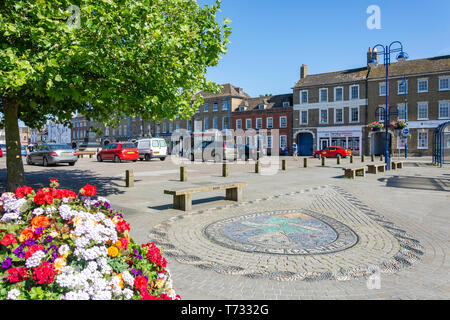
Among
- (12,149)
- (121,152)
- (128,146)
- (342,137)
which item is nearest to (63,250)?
(12,149)

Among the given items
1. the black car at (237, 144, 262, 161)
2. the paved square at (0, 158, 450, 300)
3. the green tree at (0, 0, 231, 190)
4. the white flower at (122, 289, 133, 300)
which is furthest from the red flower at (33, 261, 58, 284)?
the black car at (237, 144, 262, 161)

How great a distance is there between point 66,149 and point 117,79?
18531 millimetres

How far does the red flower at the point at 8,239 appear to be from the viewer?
245 centimetres

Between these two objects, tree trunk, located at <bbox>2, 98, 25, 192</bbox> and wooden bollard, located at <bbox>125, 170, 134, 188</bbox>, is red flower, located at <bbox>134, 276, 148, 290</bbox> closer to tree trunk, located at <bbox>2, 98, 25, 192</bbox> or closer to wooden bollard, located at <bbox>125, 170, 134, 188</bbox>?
tree trunk, located at <bbox>2, 98, 25, 192</bbox>

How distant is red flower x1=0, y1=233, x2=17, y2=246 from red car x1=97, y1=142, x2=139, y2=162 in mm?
25310

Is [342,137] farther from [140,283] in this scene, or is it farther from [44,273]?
[44,273]

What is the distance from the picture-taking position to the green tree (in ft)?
22.2

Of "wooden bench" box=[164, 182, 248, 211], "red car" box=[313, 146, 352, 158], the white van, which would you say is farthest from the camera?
"red car" box=[313, 146, 352, 158]

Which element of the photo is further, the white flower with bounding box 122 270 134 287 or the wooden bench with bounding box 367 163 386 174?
the wooden bench with bounding box 367 163 386 174

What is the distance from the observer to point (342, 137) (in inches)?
1750

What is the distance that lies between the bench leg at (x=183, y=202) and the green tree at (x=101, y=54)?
2.52m

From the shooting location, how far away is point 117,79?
7621 millimetres
